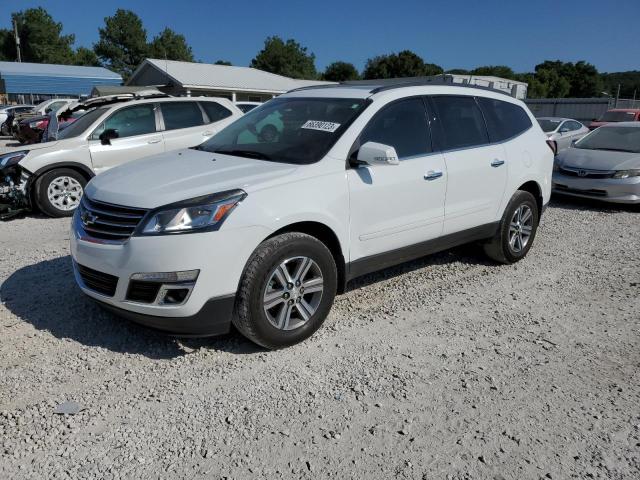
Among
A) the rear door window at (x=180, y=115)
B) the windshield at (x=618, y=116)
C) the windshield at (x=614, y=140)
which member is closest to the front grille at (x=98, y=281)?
the rear door window at (x=180, y=115)

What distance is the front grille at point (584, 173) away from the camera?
27.9 feet

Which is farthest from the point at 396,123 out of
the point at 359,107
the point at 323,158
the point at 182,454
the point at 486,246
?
the point at 182,454

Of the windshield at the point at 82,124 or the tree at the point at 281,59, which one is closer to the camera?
the windshield at the point at 82,124

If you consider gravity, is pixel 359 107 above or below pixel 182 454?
above

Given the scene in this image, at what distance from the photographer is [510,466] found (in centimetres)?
254

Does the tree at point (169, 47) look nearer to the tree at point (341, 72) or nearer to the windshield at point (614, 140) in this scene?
the tree at point (341, 72)

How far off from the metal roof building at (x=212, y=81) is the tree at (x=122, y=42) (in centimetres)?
4018

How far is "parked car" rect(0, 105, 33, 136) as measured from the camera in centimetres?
2484

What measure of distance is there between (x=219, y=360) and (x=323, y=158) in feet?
5.16

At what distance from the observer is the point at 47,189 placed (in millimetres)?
7605

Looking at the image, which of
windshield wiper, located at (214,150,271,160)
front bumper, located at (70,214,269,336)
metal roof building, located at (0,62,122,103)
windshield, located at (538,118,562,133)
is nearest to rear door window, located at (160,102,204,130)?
windshield wiper, located at (214,150,271,160)

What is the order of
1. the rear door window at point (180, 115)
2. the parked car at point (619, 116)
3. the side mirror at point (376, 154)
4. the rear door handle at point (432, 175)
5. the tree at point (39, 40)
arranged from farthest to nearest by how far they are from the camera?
the tree at point (39, 40) < the parked car at point (619, 116) < the rear door window at point (180, 115) < the rear door handle at point (432, 175) < the side mirror at point (376, 154)

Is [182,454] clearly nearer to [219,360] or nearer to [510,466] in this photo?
[219,360]

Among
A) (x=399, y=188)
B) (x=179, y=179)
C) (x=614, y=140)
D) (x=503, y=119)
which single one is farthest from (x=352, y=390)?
(x=614, y=140)
